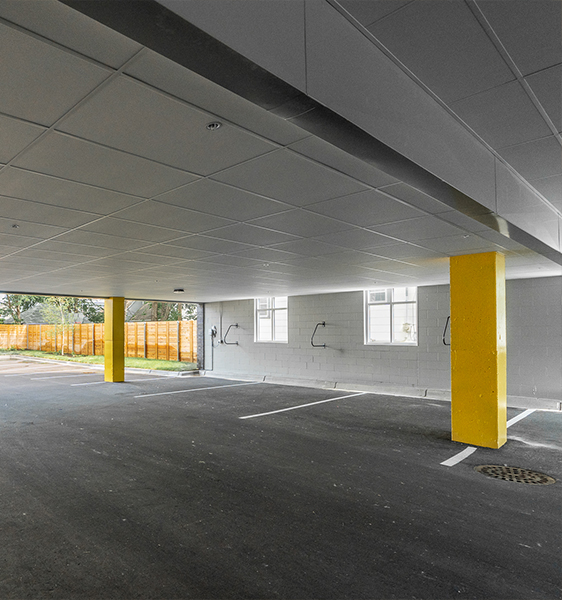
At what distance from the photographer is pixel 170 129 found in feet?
8.34

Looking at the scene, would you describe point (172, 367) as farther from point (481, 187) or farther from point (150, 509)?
point (481, 187)

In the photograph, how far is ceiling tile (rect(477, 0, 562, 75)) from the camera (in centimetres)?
183

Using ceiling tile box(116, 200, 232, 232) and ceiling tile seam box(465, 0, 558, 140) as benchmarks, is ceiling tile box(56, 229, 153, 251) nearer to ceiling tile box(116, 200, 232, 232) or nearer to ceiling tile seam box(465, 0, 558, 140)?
ceiling tile box(116, 200, 232, 232)

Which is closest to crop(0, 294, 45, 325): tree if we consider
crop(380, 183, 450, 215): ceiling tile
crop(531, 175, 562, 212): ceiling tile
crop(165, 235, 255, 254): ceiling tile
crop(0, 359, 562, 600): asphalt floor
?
crop(0, 359, 562, 600): asphalt floor

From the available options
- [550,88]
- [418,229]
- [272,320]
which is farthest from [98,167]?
[272,320]

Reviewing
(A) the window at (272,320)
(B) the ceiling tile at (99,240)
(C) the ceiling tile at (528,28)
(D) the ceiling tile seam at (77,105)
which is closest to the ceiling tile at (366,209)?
(C) the ceiling tile at (528,28)

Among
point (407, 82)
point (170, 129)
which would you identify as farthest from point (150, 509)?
point (407, 82)

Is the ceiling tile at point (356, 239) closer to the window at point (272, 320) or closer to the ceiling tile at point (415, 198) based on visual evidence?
the ceiling tile at point (415, 198)

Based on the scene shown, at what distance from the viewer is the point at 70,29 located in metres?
1.68

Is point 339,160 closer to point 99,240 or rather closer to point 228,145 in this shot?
point 228,145

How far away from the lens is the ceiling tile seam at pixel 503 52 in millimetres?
1867

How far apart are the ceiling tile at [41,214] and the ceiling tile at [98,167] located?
896 mm

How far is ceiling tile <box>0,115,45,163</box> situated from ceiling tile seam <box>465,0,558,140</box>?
230 centimetres

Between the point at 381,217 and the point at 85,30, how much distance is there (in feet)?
10.7
